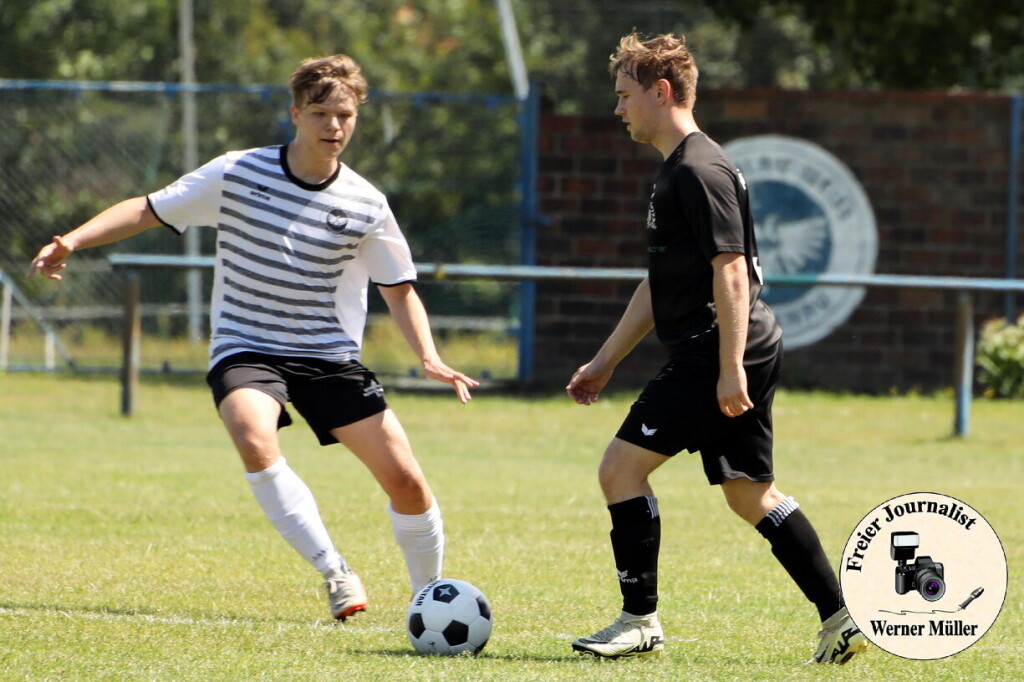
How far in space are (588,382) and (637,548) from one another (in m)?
0.68

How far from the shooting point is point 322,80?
219 inches

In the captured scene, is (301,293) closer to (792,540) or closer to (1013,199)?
(792,540)

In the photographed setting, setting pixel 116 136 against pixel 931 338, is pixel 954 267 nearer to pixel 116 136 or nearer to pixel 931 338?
pixel 931 338

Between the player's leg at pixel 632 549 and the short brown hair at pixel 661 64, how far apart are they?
Answer: 1.15 meters

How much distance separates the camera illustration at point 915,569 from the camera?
4.62 metres

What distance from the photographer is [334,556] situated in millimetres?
5676

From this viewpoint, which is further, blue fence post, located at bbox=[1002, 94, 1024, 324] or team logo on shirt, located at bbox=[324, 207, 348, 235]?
blue fence post, located at bbox=[1002, 94, 1024, 324]

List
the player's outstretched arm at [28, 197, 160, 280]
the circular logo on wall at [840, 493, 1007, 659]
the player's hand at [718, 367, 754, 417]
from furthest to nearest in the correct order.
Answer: the player's outstretched arm at [28, 197, 160, 280], the player's hand at [718, 367, 754, 417], the circular logo on wall at [840, 493, 1007, 659]

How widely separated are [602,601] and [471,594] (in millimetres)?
1105

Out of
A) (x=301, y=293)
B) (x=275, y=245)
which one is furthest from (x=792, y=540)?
(x=275, y=245)

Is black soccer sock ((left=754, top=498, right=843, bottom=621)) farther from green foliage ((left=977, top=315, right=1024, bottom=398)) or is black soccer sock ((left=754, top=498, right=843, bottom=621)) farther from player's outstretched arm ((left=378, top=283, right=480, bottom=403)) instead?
green foliage ((left=977, top=315, right=1024, bottom=398))

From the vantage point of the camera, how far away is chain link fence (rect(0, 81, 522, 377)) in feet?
51.7

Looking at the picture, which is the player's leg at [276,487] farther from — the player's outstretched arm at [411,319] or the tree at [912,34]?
the tree at [912,34]

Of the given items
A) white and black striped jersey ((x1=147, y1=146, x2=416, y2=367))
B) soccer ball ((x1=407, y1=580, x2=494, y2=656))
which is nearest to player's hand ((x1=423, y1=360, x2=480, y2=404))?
white and black striped jersey ((x1=147, y1=146, x2=416, y2=367))
